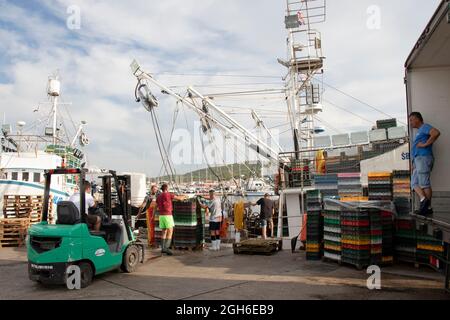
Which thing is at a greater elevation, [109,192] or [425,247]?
[109,192]

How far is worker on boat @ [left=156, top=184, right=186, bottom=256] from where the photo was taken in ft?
37.5

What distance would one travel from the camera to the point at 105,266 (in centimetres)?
812

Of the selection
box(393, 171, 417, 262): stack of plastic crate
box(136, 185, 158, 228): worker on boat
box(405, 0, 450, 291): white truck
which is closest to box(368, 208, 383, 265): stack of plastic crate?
box(393, 171, 417, 262): stack of plastic crate

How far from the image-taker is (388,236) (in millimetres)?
9219

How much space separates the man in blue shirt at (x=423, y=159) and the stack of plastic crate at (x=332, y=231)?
2.88 metres

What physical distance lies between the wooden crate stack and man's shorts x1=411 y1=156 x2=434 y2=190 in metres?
11.3

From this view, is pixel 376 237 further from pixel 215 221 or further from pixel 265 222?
pixel 265 222

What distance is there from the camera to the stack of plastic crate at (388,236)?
29.9 ft

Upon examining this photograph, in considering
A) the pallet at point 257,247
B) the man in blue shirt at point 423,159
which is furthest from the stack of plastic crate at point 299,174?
the man in blue shirt at point 423,159

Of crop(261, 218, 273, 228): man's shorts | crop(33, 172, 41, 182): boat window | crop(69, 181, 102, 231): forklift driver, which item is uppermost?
crop(33, 172, 41, 182): boat window

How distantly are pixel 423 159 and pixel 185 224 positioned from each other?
303 inches

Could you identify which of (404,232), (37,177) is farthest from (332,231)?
(37,177)

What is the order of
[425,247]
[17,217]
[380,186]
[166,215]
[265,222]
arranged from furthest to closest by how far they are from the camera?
[265,222] → [17,217] → [166,215] → [380,186] → [425,247]

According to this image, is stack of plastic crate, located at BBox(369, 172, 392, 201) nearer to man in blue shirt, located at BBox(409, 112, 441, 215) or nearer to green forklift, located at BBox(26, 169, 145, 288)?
man in blue shirt, located at BBox(409, 112, 441, 215)
